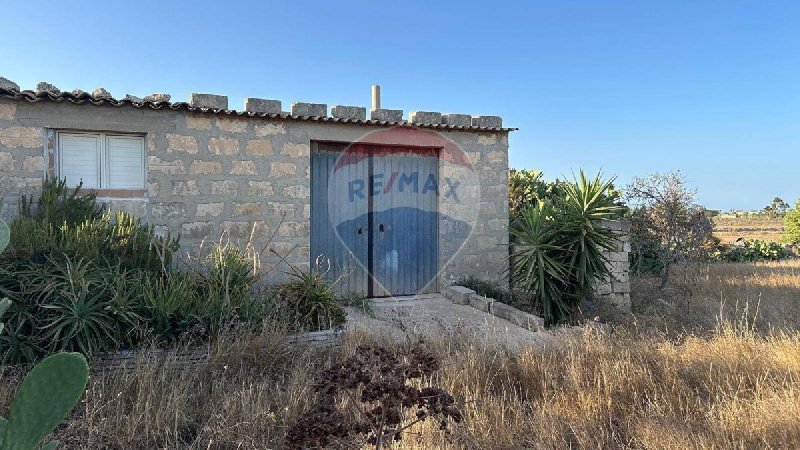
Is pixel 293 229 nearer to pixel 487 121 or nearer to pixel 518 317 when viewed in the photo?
pixel 518 317

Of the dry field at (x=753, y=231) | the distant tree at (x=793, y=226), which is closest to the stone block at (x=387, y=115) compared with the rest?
the dry field at (x=753, y=231)

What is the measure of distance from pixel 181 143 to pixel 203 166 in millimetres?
393

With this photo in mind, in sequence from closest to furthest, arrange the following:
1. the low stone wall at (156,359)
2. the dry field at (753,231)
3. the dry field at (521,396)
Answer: the dry field at (521,396)
the low stone wall at (156,359)
the dry field at (753,231)

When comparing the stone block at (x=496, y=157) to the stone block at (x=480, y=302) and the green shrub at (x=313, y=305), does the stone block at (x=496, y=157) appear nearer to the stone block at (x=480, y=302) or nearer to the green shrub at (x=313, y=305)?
the stone block at (x=480, y=302)

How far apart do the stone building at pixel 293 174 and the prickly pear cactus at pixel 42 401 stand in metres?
5.41

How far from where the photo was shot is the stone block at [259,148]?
6.72 metres

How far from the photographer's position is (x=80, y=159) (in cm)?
607

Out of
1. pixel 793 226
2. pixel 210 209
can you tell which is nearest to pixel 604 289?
pixel 210 209

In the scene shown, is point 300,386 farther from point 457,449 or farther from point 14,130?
point 14,130

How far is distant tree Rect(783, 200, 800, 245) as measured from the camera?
1458 centimetres

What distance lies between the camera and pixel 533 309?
6.79m

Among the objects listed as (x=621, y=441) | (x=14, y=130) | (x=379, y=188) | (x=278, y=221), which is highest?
(x=14, y=130)

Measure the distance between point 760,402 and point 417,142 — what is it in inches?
216

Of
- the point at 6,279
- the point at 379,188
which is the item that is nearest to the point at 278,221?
the point at 379,188
